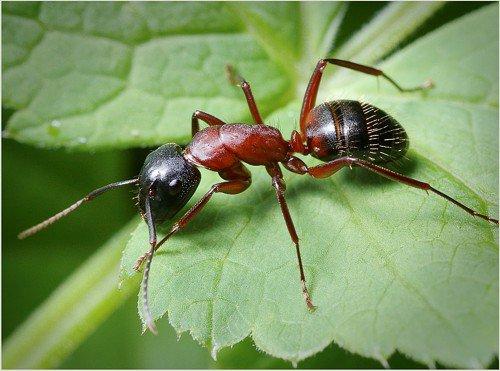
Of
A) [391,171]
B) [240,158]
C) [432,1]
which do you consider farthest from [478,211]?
[432,1]

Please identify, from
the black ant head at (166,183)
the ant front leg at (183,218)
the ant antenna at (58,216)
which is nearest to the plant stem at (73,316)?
the ant antenna at (58,216)

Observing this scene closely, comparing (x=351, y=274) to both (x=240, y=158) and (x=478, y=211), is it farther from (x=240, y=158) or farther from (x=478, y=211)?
(x=240, y=158)

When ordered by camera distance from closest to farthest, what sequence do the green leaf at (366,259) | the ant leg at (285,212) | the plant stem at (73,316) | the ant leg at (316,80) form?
the green leaf at (366,259) → the ant leg at (285,212) → the ant leg at (316,80) → the plant stem at (73,316)

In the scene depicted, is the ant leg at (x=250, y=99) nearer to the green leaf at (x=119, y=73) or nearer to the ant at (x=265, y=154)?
the ant at (x=265, y=154)

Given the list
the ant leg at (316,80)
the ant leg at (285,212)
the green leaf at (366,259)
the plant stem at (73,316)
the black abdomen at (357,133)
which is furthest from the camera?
the plant stem at (73,316)

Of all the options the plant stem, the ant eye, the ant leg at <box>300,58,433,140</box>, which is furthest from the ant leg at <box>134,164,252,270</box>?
the plant stem

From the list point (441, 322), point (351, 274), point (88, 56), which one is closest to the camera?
point (441, 322)

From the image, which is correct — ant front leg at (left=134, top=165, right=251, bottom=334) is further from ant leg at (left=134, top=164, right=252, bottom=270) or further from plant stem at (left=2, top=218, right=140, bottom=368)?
plant stem at (left=2, top=218, right=140, bottom=368)

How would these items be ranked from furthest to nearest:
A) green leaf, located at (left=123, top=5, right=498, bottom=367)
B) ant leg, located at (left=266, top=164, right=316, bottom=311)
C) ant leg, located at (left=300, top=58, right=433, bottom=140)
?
ant leg, located at (left=300, top=58, right=433, bottom=140) → ant leg, located at (left=266, top=164, right=316, bottom=311) → green leaf, located at (left=123, top=5, right=498, bottom=367)
